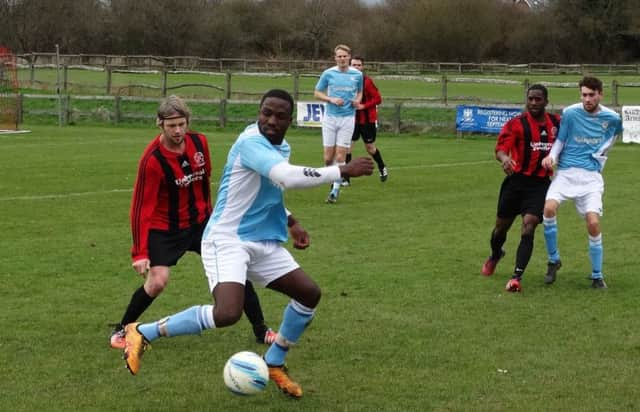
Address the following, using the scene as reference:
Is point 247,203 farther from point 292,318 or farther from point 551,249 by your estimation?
point 551,249

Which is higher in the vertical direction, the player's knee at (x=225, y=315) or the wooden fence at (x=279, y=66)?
the wooden fence at (x=279, y=66)

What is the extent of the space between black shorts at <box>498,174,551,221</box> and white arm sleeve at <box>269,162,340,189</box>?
4247 millimetres

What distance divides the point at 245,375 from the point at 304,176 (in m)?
1.16

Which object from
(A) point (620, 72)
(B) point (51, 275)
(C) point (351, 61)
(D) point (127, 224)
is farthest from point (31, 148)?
(A) point (620, 72)

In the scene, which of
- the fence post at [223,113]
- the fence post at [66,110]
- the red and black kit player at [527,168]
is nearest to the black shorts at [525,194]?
the red and black kit player at [527,168]

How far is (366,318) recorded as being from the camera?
8031mm

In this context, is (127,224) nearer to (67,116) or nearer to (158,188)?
(158,188)

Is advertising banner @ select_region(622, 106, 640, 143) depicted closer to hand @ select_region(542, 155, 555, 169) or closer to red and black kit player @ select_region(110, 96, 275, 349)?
hand @ select_region(542, 155, 555, 169)

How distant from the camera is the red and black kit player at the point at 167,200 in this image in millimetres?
6656

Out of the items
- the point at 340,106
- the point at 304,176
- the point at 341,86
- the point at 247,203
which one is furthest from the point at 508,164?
the point at 341,86

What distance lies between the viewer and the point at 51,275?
9570 millimetres

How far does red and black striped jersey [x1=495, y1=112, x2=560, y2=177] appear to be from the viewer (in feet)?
30.3

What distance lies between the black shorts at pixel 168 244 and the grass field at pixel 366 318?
26.3 inches

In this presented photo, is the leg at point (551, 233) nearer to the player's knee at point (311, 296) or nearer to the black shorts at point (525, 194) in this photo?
the black shorts at point (525, 194)
